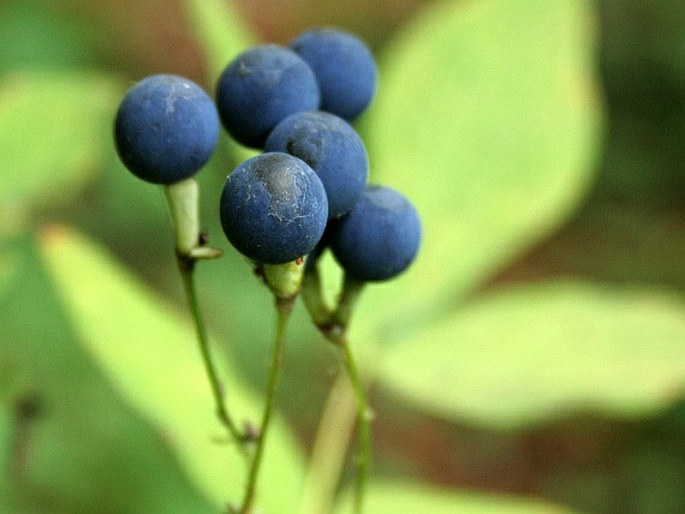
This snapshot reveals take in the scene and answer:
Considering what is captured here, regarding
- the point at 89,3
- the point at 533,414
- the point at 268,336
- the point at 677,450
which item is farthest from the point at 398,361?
the point at 89,3

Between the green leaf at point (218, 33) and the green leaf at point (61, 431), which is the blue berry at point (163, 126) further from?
the green leaf at point (61, 431)

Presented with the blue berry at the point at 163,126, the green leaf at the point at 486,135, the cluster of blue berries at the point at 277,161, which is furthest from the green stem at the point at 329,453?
the blue berry at the point at 163,126

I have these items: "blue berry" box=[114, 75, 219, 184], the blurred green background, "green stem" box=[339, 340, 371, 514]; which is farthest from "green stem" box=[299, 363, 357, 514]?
"blue berry" box=[114, 75, 219, 184]

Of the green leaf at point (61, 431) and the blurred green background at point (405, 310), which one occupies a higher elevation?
the blurred green background at point (405, 310)

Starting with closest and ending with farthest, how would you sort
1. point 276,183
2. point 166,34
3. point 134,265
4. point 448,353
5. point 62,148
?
point 276,183, point 448,353, point 62,148, point 134,265, point 166,34

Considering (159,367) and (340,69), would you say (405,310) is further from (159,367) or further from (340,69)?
(340,69)

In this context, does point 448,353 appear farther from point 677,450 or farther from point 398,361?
point 677,450

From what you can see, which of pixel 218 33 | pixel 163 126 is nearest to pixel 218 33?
pixel 218 33
